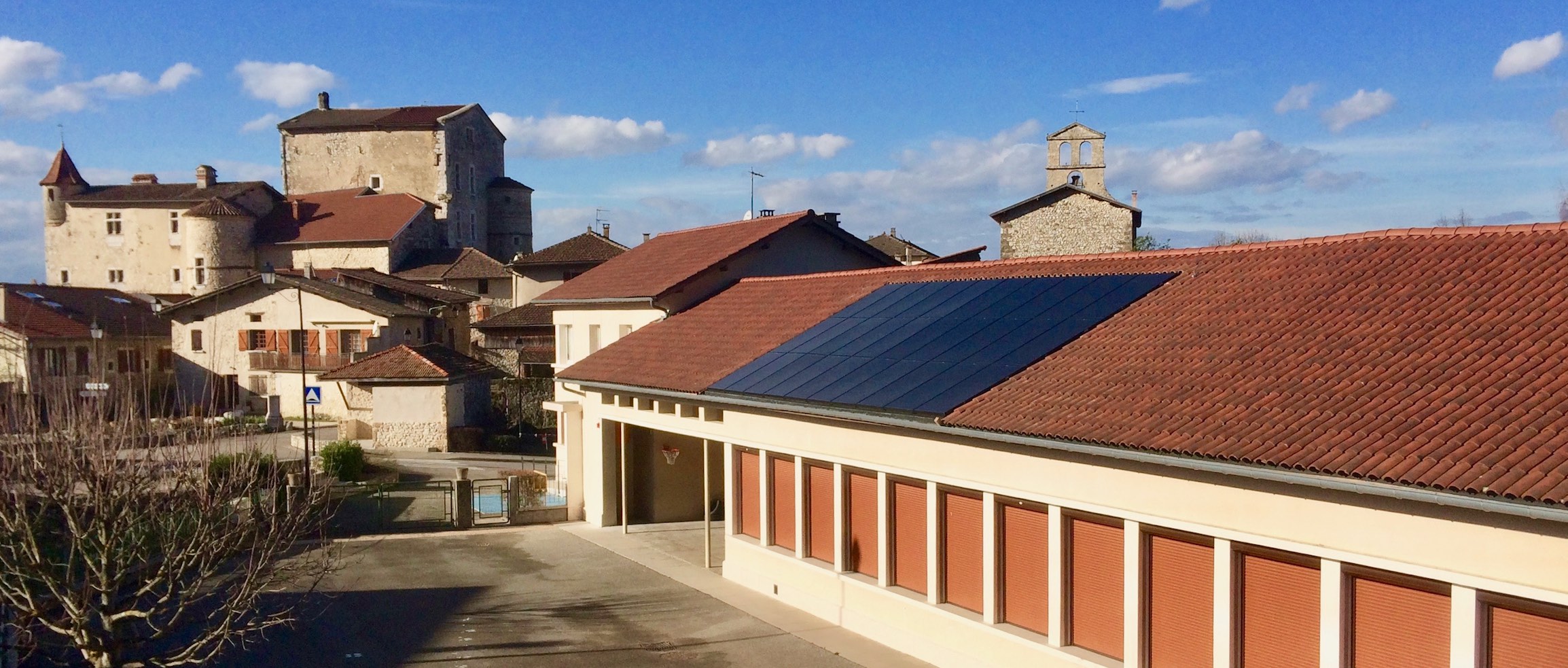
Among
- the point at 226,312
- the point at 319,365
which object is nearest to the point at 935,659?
the point at 319,365

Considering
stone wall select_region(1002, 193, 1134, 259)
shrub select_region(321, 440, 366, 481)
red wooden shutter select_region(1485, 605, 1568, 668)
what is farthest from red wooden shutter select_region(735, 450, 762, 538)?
stone wall select_region(1002, 193, 1134, 259)

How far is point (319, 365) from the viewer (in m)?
46.2

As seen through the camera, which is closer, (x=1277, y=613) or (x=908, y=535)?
(x=1277, y=613)

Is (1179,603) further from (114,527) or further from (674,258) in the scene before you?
(674,258)

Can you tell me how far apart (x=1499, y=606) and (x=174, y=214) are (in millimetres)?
75573

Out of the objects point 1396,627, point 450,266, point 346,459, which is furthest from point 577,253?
point 1396,627

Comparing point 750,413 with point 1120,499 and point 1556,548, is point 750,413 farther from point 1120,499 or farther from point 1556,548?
point 1556,548

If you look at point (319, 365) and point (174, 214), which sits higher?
point (174, 214)

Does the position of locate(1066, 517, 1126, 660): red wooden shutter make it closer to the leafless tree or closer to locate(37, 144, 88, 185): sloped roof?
the leafless tree

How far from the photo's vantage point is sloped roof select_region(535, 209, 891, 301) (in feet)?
82.5

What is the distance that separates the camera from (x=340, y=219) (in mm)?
67500

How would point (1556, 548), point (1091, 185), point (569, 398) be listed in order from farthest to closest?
point (1091, 185) → point (569, 398) → point (1556, 548)

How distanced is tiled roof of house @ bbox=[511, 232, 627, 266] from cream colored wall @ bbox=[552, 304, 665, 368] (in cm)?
2248

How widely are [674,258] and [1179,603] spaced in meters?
18.1
